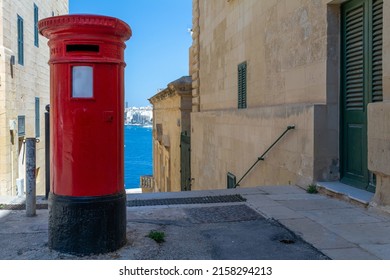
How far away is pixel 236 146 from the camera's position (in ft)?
36.2

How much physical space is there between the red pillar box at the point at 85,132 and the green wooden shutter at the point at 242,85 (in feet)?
23.6

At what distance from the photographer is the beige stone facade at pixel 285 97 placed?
6578mm

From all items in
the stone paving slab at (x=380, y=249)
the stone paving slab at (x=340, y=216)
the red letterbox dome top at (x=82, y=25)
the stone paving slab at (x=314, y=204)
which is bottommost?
the stone paving slab at (x=380, y=249)

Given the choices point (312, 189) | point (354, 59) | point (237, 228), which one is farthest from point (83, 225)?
point (354, 59)

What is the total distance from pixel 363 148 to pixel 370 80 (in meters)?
0.94

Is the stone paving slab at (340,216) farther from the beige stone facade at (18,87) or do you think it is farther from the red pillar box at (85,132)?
the beige stone facade at (18,87)

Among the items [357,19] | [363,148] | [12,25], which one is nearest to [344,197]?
[363,148]

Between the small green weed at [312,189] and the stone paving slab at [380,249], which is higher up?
the small green weed at [312,189]

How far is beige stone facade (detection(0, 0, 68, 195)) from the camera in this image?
46.4 ft

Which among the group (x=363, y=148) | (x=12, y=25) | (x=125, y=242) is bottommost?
(x=125, y=242)

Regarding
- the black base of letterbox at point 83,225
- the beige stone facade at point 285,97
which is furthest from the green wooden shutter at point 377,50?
the black base of letterbox at point 83,225

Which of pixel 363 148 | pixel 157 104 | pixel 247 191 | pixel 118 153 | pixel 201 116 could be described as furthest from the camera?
pixel 157 104

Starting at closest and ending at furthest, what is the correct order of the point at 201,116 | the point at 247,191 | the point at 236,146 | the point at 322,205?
the point at 322,205, the point at 247,191, the point at 236,146, the point at 201,116

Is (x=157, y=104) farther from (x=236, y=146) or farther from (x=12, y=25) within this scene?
(x=236, y=146)
